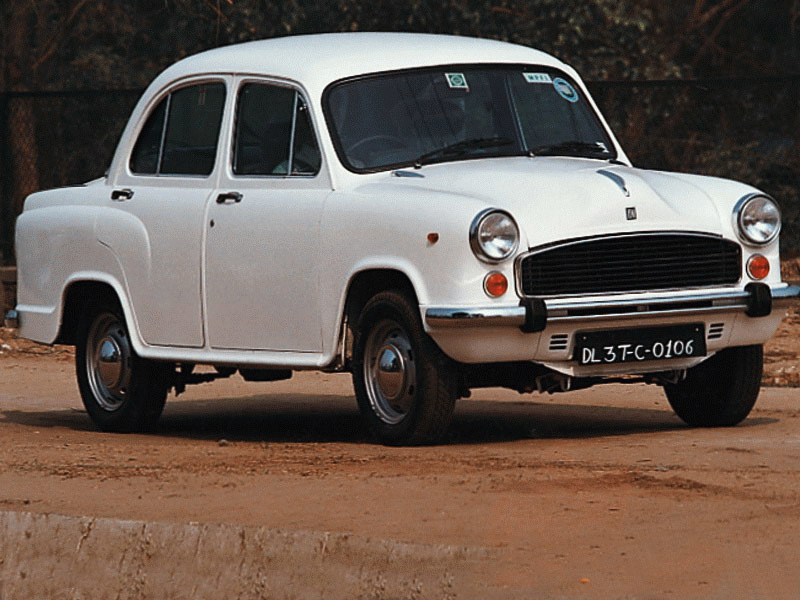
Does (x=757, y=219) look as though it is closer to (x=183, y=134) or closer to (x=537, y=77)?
(x=537, y=77)

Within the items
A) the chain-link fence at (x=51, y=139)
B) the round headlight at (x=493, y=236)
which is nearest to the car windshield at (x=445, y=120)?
the round headlight at (x=493, y=236)

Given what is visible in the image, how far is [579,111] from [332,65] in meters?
1.35

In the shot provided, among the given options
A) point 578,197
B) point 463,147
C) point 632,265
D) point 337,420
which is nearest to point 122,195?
point 337,420

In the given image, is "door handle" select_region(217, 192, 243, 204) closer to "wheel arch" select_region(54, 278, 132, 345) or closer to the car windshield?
the car windshield

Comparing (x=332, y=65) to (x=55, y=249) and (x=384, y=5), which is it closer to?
(x=55, y=249)

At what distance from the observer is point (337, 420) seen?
11047 millimetres

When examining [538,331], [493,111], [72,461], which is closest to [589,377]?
[538,331]

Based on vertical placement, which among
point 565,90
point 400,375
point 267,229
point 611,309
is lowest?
point 400,375

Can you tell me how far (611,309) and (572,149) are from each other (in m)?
1.38

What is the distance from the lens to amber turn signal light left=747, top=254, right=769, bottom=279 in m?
9.05

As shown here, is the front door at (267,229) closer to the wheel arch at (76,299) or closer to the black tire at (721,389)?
the wheel arch at (76,299)

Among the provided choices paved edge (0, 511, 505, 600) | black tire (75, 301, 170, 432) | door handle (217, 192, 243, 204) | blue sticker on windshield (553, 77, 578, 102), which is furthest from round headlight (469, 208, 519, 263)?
black tire (75, 301, 170, 432)

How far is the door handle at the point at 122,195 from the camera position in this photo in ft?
33.9

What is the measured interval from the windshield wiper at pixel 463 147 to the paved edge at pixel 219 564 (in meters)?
2.84
